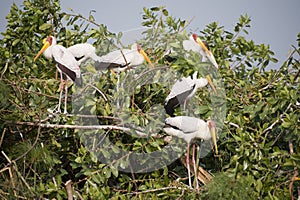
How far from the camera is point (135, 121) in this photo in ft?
13.4

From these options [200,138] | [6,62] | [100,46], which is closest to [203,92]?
[200,138]

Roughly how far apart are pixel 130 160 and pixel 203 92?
2.69 feet

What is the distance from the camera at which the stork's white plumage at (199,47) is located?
4613 mm

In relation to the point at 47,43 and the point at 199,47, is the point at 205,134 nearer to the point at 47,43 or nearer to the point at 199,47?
the point at 199,47

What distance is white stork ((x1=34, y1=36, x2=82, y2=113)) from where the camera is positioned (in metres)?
4.52

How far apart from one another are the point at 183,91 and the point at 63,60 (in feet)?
2.62

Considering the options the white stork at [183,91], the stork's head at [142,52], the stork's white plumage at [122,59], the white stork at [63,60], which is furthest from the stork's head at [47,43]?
the white stork at [183,91]

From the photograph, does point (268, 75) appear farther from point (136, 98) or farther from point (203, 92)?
point (136, 98)

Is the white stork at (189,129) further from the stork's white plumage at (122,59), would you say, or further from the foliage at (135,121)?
the stork's white plumage at (122,59)

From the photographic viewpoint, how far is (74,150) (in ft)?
14.6

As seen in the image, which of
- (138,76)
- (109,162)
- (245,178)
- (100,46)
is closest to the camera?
(245,178)

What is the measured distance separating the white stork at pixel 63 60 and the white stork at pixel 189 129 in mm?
686

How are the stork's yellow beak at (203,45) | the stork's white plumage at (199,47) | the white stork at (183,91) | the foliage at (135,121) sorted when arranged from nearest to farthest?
the foliage at (135,121)
the white stork at (183,91)
the stork's white plumage at (199,47)
the stork's yellow beak at (203,45)

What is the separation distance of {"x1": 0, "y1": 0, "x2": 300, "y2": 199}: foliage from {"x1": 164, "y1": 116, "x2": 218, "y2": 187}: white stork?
0.06m
